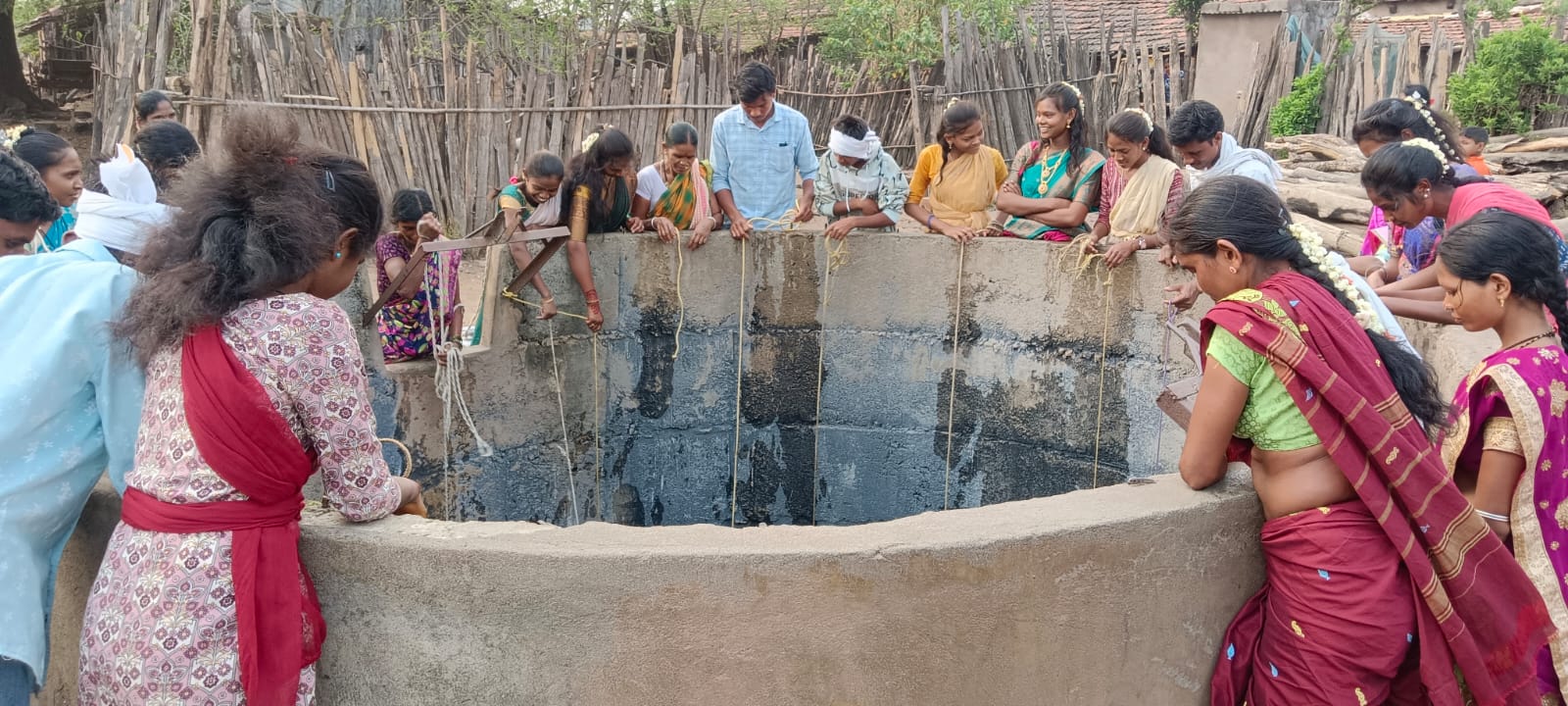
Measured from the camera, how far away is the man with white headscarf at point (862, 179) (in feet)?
18.7

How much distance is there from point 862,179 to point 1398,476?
3.83 metres

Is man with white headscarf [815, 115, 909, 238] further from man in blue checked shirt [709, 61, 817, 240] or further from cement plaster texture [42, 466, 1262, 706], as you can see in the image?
cement plaster texture [42, 466, 1262, 706]

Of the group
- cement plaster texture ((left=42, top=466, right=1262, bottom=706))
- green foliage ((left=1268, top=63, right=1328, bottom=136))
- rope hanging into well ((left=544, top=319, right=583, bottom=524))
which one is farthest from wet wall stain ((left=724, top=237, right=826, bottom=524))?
green foliage ((left=1268, top=63, right=1328, bottom=136))

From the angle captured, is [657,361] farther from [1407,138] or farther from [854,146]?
[1407,138]

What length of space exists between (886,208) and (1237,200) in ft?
11.3

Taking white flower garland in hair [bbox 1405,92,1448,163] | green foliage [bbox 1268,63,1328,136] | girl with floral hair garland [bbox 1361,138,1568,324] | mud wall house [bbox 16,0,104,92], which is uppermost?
mud wall house [bbox 16,0,104,92]

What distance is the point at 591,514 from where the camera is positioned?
5.83m

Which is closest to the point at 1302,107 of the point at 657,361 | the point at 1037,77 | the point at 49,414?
the point at 1037,77

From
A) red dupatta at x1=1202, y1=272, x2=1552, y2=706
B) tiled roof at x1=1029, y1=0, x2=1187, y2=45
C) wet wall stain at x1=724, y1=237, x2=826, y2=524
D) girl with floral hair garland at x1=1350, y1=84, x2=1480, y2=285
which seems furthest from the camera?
tiled roof at x1=1029, y1=0, x2=1187, y2=45

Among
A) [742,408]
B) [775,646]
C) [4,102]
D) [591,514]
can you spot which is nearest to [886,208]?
[742,408]

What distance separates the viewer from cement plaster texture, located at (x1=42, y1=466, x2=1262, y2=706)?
2.08 meters

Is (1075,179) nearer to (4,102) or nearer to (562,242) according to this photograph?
(562,242)

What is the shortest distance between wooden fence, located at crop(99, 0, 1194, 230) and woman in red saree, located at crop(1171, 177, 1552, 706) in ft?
25.2

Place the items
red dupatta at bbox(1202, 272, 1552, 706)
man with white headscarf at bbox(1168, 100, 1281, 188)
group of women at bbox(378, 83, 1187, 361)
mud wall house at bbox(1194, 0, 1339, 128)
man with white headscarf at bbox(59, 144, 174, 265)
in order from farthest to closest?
1. mud wall house at bbox(1194, 0, 1339, 128)
2. group of women at bbox(378, 83, 1187, 361)
3. man with white headscarf at bbox(1168, 100, 1281, 188)
4. man with white headscarf at bbox(59, 144, 174, 265)
5. red dupatta at bbox(1202, 272, 1552, 706)
